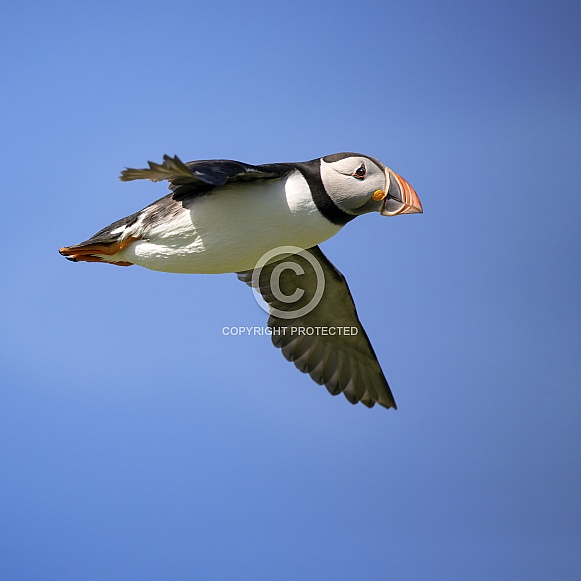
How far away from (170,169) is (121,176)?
34 centimetres

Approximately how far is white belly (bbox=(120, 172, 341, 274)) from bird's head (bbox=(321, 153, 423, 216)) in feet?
0.68

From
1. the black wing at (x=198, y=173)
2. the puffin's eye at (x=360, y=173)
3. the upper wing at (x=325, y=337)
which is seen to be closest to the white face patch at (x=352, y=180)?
the puffin's eye at (x=360, y=173)

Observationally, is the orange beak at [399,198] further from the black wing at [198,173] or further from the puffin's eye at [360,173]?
the black wing at [198,173]

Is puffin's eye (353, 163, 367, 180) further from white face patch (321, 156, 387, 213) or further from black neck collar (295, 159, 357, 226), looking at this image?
black neck collar (295, 159, 357, 226)

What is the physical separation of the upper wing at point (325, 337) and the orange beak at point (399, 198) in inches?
62.4

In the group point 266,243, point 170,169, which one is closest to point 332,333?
point 266,243

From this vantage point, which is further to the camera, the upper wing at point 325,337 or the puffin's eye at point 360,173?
the upper wing at point 325,337

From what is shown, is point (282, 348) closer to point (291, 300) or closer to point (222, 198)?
point (291, 300)

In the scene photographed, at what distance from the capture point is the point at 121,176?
6156 millimetres

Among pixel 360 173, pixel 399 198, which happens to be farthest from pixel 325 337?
pixel 360 173

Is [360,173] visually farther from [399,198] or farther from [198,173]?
[198,173]

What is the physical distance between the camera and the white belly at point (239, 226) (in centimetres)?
701

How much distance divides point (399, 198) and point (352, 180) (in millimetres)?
400

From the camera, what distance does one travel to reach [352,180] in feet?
23.2
